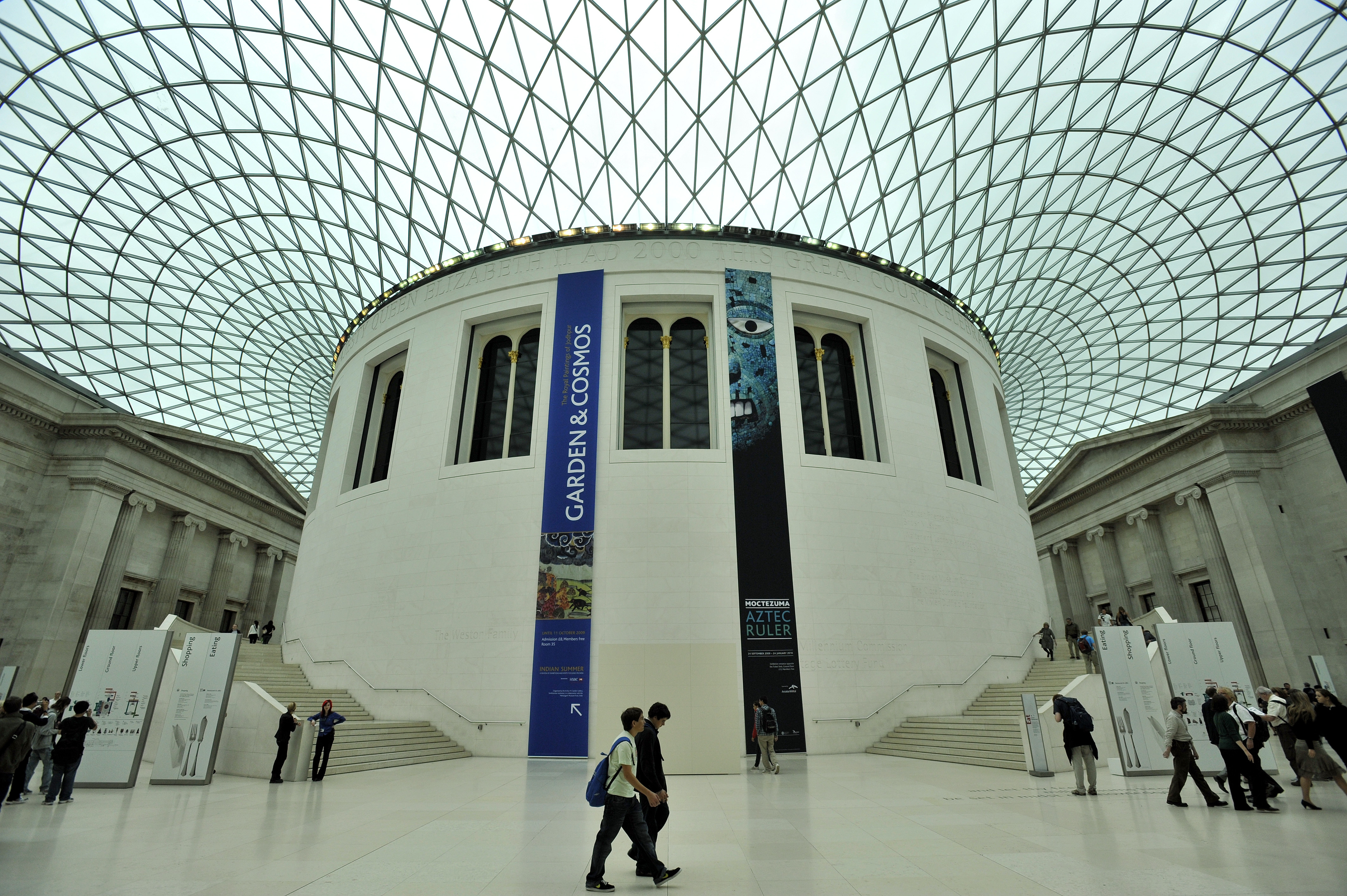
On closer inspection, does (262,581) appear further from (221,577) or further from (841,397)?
(841,397)

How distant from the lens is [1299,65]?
23859mm

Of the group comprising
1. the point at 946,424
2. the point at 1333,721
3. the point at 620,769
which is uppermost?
the point at 946,424

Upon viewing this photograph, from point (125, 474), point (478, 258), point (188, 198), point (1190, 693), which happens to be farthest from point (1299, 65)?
point (125, 474)

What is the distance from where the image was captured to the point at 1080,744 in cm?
1070

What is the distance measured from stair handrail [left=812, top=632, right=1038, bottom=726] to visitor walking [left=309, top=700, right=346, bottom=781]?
13.7m

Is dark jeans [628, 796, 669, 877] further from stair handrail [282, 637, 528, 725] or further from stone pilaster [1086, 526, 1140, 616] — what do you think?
stone pilaster [1086, 526, 1140, 616]

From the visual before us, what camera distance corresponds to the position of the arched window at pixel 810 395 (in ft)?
80.8

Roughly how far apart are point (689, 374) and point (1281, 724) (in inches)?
790

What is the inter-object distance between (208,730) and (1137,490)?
47022 millimetres

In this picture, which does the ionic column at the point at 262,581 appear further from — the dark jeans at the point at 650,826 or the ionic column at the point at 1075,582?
the ionic column at the point at 1075,582

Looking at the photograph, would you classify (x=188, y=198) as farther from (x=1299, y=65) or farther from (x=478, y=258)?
(x=1299, y=65)

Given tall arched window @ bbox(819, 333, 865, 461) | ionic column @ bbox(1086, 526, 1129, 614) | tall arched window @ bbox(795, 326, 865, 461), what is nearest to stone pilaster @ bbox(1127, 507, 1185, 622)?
ionic column @ bbox(1086, 526, 1129, 614)

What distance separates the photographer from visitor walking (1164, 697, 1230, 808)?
9.38 metres

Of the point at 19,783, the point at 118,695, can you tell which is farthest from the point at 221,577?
the point at 19,783
